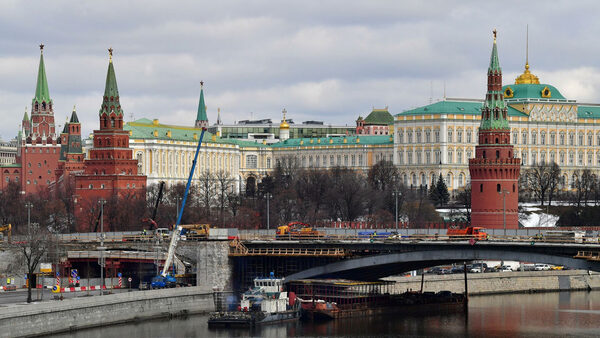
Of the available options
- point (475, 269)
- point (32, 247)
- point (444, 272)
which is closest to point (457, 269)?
point (475, 269)

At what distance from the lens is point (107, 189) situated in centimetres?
19688

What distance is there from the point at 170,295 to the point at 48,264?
15.6 m

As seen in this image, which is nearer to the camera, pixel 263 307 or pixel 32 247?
pixel 263 307

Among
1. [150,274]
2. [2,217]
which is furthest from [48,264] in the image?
[2,217]

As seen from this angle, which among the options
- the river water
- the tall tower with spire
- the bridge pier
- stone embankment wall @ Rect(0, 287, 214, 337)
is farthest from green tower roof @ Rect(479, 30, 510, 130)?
stone embankment wall @ Rect(0, 287, 214, 337)

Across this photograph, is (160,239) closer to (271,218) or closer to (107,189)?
(271,218)

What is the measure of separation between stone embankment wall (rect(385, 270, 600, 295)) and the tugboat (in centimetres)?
1558

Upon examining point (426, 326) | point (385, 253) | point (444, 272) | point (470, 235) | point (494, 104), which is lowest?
point (426, 326)

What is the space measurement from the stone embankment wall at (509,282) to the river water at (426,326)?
684 cm

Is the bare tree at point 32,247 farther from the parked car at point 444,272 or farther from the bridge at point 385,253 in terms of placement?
the parked car at point 444,272

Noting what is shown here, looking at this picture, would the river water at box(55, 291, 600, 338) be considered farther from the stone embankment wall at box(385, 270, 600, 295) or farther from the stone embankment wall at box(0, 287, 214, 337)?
the stone embankment wall at box(385, 270, 600, 295)

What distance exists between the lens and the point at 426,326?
9669 centimetres

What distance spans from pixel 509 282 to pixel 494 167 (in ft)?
110

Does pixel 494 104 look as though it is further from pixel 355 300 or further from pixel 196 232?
pixel 355 300
